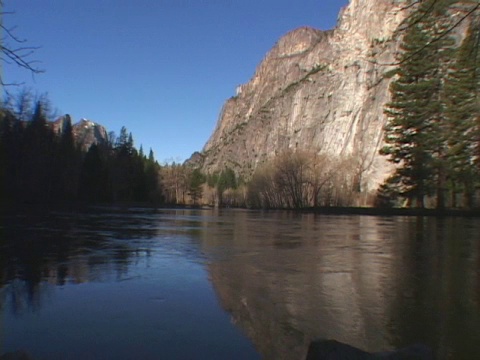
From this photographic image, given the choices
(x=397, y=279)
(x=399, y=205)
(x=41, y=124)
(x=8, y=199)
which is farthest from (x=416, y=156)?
(x=41, y=124)

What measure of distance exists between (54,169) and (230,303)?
67.5 metres

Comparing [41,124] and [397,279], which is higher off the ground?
[41,124]

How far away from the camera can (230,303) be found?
6.14 metres

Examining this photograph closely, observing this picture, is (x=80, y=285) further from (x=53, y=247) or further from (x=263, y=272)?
(x=53, y=247)

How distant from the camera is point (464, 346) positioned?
14.3ft

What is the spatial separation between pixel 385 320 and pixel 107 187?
85776mm

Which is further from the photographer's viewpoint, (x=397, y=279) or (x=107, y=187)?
(x=107, y=187)

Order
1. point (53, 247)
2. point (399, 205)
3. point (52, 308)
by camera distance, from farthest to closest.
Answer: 1. point (399, 205)
2. point (53, 247)
3. point (52, 308)

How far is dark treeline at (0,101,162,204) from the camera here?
56.5 meters

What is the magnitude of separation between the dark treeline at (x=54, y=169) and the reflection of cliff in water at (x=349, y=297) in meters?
36.2

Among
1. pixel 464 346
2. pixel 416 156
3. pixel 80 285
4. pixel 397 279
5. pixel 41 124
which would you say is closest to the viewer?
pixel 464 346

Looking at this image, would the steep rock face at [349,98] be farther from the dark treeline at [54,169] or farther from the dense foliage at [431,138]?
the dense foliage at [431,138]

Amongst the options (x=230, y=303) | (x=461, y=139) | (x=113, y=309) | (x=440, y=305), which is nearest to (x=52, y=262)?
(x=113, y=309)

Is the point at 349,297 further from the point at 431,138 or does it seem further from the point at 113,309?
the point at 431,138
